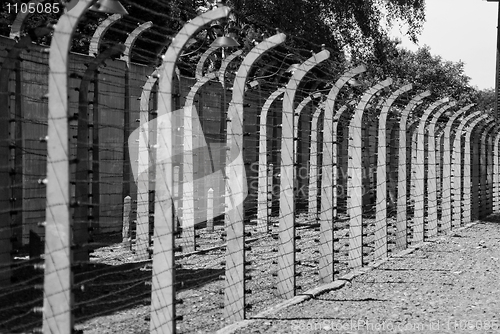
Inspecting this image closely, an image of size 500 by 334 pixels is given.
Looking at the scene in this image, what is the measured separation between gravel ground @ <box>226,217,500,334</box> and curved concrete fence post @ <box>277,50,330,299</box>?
26 cm

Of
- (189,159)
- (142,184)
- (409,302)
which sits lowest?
(409,302)

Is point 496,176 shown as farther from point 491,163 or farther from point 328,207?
point 328,207

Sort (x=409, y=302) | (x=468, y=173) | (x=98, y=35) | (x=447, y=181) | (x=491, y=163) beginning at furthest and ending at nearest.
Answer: (x=491, y=163), (x=468, y=173), (x=447, y=181), (x=98, y=35), (x=409, y=302)

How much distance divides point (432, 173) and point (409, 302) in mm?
5923

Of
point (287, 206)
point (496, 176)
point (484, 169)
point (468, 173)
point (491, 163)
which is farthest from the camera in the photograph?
point (496, 176)

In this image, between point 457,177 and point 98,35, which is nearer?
point 98,35

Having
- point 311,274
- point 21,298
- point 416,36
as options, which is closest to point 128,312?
point 21,298

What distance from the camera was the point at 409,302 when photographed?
819 cm

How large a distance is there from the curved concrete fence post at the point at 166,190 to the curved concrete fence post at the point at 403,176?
637cm

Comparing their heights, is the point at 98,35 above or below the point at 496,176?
above

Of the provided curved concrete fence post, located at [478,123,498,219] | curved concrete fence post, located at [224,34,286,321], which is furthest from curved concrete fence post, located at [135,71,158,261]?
curved concrete fence post, located at [478,123,498,219]

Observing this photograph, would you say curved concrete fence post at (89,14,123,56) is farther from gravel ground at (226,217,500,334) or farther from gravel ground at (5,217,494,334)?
gravel ground at (226,217,500,334)

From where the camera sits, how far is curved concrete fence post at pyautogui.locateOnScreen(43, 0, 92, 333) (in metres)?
4.71

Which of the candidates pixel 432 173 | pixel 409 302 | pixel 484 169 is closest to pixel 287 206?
pixel 409 302
